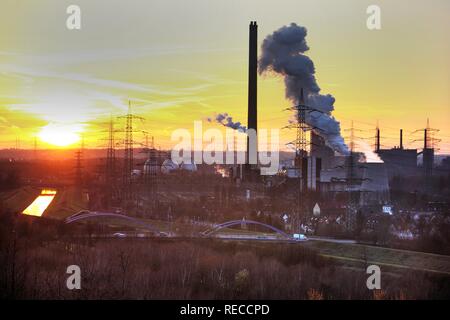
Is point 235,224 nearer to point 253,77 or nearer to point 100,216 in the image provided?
point 100,216

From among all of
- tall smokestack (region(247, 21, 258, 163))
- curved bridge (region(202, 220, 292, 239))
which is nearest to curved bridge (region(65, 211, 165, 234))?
curved bridge (region(202, 220, 292, 239))

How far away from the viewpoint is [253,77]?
29.6m

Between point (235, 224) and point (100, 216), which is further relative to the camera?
point (100, 216)

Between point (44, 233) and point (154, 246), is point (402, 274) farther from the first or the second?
point (44, 233)

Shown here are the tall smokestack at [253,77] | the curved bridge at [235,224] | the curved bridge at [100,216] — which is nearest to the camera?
the curved bridge at [235,224]

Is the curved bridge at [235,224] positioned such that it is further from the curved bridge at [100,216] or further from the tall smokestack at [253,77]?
the tall smokestack at [253,77]

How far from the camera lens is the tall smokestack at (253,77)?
29.3 meters

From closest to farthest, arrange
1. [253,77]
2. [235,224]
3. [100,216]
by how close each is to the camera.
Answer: [235,224]
[100,216]
[253,77]

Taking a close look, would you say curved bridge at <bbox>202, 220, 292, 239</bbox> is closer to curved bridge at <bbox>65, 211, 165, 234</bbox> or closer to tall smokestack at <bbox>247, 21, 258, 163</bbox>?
curved bridge at <bbox>65, 211, 165, 234</bbox>

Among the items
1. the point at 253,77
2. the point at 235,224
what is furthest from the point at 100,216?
the point at 253,77

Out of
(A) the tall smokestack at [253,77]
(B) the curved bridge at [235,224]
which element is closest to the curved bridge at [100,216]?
(B) the curved bridge at [235,224]

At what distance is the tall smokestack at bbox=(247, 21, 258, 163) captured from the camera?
96.0 feet
